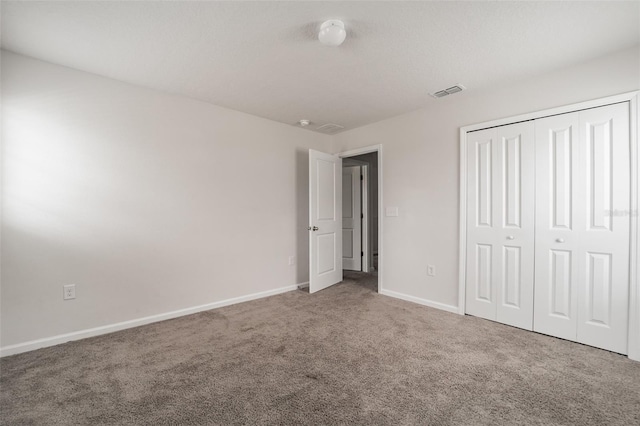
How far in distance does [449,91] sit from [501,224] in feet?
4.81

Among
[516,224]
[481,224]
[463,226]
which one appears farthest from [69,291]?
[516,224]

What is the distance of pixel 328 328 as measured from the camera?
2699mm

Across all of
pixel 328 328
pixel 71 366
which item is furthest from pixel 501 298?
pixel 71 366

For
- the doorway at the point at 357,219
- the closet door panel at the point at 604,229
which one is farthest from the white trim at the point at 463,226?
the doorway at the point at 357,219

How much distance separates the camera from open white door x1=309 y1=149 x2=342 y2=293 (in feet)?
12.7

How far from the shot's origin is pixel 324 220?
4113 millimetres

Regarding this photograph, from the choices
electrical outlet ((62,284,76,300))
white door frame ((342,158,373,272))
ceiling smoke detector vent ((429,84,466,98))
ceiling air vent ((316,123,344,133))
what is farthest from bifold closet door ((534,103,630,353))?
electrical outlet ((62,284,76,300))

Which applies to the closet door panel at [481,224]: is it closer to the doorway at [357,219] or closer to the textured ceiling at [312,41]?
the textured ceiling at [312,41]

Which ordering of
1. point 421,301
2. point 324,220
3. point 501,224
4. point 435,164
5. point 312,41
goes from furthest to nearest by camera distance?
1. point 324,220
2. point 421,301
3. point 435,164
4. point 501,224
5. point 312,41

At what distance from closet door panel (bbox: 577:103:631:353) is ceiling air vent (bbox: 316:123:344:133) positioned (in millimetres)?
2677

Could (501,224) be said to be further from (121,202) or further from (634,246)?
(121,202)

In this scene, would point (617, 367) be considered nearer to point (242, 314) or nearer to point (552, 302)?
point (552, 302)

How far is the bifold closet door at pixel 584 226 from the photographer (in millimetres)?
2197

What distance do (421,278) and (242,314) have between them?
2172 mm
